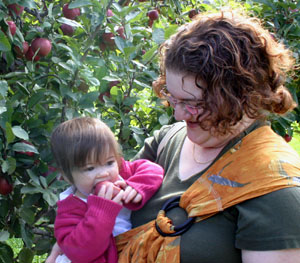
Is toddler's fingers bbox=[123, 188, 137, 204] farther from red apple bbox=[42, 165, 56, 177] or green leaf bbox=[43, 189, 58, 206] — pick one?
red apple bbox=[42, 165, 56, 177]

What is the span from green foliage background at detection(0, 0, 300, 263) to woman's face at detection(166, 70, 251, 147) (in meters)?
0.60

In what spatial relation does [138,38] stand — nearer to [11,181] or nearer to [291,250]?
[11,181]

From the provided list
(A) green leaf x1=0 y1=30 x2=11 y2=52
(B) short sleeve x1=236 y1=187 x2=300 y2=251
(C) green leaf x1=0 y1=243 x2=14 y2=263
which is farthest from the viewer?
(C) green leaf x1=0 y1=243 x2=14 y2=263

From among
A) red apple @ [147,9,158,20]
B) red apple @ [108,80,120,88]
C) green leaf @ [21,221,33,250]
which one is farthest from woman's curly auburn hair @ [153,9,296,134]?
red apple @ [147,9,158,20]

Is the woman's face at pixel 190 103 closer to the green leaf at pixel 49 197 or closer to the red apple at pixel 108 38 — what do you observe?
the green leaf at pixel 49 197

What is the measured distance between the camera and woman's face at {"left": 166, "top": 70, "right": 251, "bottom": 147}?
3.73 feet

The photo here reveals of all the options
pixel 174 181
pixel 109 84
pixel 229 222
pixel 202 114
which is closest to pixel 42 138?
pixel 109 84

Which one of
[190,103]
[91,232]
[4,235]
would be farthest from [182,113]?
[4,235]

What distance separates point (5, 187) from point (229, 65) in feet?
3.39

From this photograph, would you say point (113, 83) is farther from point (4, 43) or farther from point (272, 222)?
point (272, 222)

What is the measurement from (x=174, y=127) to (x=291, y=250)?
26.9 inches

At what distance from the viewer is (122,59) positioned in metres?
1.84

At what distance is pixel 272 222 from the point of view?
982mm

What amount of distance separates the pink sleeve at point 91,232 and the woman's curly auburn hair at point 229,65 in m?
0.36
